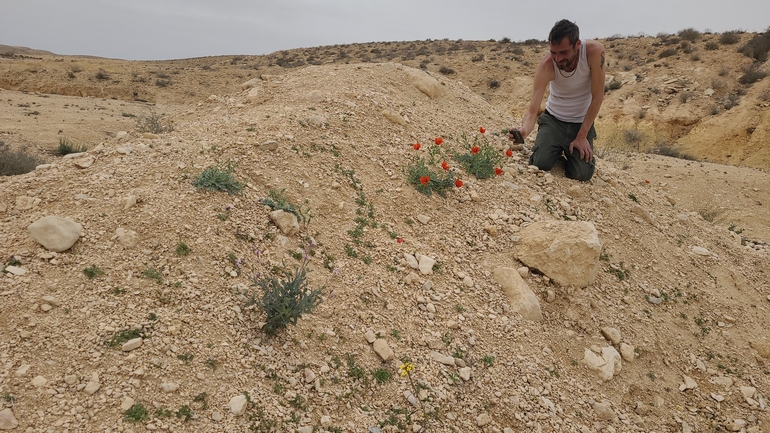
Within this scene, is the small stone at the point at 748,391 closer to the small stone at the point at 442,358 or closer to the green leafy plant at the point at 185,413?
the small stone at the point at 442,358

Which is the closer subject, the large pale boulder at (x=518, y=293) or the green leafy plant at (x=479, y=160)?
the large pale boulder at (x=518, y=293)

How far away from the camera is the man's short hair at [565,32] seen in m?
3.84

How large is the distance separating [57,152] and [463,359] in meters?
7.77

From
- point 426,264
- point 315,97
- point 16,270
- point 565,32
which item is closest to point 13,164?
point 315,97

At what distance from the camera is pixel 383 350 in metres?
2.61

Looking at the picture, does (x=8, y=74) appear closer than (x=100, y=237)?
No

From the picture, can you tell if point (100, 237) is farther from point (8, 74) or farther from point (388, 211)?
point (8, 74)

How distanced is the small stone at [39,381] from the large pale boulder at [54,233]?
82 centimetres

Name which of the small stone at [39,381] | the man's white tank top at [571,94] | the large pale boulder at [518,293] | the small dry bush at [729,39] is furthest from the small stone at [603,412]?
the small dry bush at [729,39]

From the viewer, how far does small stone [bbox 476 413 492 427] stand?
8.22 feet

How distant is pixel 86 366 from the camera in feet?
6.64

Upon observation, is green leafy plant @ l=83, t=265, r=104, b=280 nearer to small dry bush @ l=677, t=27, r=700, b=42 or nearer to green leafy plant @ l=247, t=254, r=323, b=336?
green leafy plant @ l=247, t=254, r=323, b=336

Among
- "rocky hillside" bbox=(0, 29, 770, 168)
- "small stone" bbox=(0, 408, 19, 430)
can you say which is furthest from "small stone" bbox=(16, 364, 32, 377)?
"rocky hillside" bbox=(0, 29, 770, 168)

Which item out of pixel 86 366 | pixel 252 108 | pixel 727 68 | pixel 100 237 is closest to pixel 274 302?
pixel 86 366
